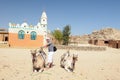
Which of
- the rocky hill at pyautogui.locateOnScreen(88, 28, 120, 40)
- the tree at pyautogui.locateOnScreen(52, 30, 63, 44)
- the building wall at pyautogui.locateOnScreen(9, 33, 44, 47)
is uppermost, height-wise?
the rocky hill at pyautogui.locateOnScreen(88, 28, 120, 40)

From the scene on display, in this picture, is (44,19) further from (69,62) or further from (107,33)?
(107,33)

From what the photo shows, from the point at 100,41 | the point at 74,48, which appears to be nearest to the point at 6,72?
the point at 74,48

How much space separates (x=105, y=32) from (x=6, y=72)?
89.2 meters

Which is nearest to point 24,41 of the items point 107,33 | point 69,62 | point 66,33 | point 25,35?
point 25,35

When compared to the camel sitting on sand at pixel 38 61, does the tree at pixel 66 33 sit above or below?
above

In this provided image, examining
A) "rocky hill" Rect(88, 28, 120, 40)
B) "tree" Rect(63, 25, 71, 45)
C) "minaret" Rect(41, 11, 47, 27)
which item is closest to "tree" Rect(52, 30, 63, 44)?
"tree" Rect(63, 25, 71, 45)

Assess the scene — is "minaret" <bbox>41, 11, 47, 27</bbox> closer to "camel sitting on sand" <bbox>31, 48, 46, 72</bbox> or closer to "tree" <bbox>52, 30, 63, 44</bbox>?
"tree" <bbox>52, 30, 63, 44</bbox>

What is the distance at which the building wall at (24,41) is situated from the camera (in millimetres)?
36531

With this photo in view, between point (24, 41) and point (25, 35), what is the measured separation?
102 centimetres

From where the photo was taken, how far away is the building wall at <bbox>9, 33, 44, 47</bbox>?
36531mm

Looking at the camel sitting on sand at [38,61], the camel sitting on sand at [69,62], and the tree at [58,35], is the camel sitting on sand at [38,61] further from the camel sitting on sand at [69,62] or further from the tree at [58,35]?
the tree at [58,35]

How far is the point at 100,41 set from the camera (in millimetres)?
58281

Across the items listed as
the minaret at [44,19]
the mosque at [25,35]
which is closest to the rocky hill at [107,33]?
the minaret at [44,19]

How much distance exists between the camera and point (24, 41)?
3672 cm
